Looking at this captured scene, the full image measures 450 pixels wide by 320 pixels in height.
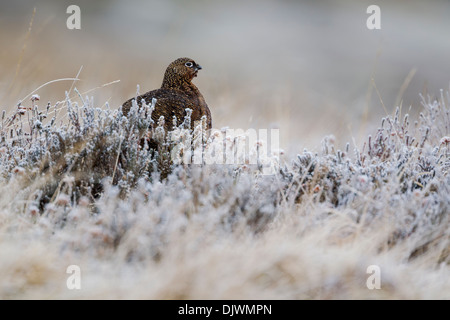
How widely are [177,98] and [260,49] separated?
13301 mm

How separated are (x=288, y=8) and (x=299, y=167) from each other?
17044 mm

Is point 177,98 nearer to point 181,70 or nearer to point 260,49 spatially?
point 181,70

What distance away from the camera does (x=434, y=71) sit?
1422 cm

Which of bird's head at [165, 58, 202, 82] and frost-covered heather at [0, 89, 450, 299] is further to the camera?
bird's head at [165, 58, 202, 82]

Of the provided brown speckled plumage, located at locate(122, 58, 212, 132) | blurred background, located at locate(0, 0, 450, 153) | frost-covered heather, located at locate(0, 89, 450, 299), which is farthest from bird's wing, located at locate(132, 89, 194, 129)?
blurred background, located at locate(0, 0, 450, 153)

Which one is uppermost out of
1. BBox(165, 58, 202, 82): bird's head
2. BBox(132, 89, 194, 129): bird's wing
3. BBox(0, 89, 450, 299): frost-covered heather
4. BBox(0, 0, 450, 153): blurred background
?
BBox(0, 0, 450, 153): blurred background

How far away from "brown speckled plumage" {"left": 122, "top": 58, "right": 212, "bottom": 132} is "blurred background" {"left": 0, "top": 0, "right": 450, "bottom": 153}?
331 centimetres

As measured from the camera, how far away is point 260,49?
655 inches

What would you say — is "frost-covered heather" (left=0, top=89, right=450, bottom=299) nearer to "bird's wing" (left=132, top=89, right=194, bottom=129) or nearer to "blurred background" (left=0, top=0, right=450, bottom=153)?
"bird's wing" (left=132, top=89, right=194, bottom=129)

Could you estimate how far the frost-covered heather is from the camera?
208cm

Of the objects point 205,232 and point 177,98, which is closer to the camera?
point 205,232

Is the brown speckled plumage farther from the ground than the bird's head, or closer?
closer

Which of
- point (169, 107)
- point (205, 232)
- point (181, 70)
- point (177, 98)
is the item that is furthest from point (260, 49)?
point (205, 232)
